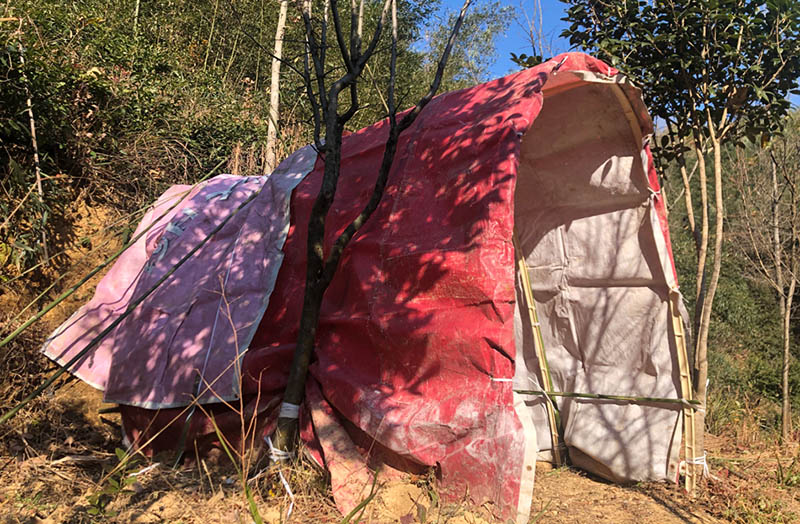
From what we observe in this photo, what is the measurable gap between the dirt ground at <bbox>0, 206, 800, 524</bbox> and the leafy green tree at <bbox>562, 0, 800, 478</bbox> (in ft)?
2.31

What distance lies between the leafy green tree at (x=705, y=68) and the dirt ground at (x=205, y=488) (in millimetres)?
704

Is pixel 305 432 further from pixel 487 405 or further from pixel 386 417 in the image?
pixel 487 405

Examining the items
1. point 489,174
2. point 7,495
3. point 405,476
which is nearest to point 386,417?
point 405,476

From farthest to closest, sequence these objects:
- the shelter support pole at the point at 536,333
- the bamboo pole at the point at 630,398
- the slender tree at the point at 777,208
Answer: the slender tree at the point at 777,208
the shelter support pole at the point at 536,333
the bamboo pole at the point at 630,398

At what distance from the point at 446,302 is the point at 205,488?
1.60 m

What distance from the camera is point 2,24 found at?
442 centimetres

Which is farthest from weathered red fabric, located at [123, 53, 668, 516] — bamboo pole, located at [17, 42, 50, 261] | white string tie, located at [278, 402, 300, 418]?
bamboo pole, located at [17, 42, 50, 261]

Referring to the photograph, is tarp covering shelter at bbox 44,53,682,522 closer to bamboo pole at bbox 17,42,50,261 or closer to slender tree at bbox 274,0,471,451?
slender tree at bbox 274,0,471,451

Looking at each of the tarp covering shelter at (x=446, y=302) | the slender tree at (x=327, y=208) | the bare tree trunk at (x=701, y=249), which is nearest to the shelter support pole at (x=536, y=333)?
the tarp covering shelter at (x=446, y=302)

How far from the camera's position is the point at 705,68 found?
3.83m

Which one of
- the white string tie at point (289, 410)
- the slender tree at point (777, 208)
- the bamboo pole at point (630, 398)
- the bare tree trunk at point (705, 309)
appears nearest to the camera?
the white string tie at point (289, 410)

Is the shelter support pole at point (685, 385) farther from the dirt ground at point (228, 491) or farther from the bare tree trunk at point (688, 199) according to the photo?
the bare tree trunk at point (688, 199)

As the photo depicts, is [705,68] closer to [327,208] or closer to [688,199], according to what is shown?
[688,199]

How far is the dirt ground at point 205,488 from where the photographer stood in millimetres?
2553
